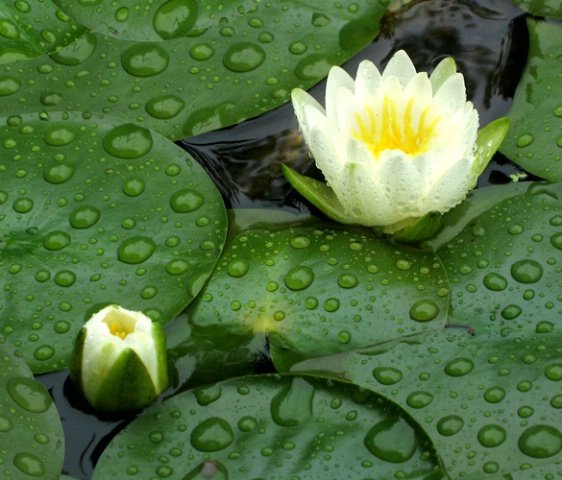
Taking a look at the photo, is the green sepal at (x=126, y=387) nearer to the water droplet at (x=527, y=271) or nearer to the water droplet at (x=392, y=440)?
the water droplet at (x=392, y=440)

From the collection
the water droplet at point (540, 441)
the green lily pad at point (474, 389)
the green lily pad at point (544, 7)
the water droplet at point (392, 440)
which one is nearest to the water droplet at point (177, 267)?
the green lily pad at point (474, 389)

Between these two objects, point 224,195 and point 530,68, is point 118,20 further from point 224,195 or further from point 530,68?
point 530,68

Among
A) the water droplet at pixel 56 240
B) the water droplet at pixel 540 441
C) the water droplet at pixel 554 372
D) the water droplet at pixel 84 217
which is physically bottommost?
the water droplet at pixel 540 441

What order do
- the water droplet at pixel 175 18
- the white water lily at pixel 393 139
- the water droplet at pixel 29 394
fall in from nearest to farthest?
the water droplet at pixel 29 394 < the white water lily at pixel 393 139 < the water droplet at pixel 175 18

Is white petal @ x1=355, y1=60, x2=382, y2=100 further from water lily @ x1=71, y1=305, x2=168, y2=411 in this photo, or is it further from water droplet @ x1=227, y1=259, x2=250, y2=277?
water lily @ x1=71, y1=305, x2=168, y2=411

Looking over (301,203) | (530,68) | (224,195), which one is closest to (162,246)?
(224,195)

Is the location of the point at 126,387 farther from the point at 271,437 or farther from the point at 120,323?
the point at 271,437

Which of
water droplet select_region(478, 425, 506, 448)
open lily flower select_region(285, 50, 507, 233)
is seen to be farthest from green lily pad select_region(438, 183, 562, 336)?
water droplet select_region(478, 425, 506, 448)
